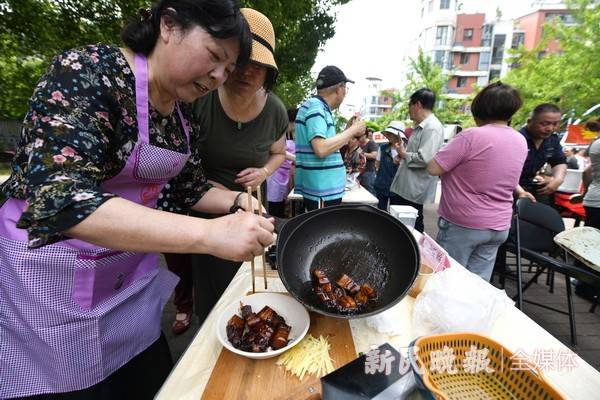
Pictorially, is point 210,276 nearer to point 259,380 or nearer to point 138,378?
point 138,378

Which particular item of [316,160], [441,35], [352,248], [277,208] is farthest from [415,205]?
[441,35]

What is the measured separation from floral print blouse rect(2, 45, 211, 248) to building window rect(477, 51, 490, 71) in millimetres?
51684

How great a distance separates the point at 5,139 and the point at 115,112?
13.5 ft

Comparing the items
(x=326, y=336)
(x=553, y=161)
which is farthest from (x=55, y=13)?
(x=553, y=161)

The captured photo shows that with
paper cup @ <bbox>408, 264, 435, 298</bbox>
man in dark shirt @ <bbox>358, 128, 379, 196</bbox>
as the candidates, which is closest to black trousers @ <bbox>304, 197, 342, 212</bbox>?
paper cup @ <bbox>408, 264, 435, 298</bbox>

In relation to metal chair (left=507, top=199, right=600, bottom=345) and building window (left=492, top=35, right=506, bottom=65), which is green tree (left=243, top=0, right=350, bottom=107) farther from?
building window (left=492, top=35, right=506, bottom=65)

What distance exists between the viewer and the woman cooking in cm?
88

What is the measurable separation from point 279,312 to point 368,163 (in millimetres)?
6318

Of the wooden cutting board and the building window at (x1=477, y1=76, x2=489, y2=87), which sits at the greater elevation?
the building window at (x1=477, y1=76, x2=489, y2=87)

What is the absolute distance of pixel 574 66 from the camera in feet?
51.8

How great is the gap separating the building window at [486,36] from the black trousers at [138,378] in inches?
2067

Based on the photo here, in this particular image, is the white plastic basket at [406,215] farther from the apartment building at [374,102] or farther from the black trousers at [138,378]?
the apartment building at [374,102]

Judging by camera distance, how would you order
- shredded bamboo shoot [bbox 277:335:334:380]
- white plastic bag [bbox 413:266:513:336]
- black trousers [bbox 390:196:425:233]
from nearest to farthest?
1. shredded bamboo shoot [bbox 277:335:334:380]
2. white plastic bag [bbox 413:266:513:336]
3. black trousers [bbox 390:196:425:233]

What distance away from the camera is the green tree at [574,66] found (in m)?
15.0
